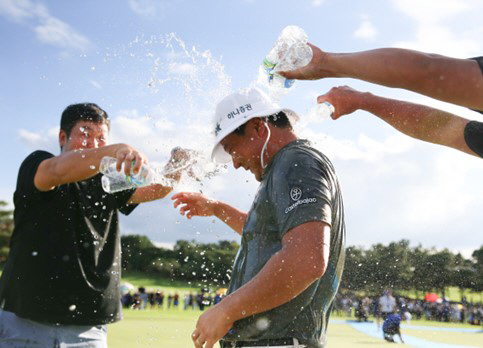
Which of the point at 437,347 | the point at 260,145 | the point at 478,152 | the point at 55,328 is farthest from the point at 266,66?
the point at 437,347

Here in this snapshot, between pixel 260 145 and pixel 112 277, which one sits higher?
pixel 260 145

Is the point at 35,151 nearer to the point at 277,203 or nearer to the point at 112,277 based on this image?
the point at 112,277

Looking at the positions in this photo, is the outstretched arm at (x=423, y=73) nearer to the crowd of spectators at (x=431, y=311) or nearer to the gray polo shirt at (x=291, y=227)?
the gray polo shirt at (x=291, y=227)

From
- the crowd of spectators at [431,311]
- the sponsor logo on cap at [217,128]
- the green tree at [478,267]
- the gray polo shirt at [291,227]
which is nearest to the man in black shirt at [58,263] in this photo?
Result: the sponsor logo on cap at [217,128]

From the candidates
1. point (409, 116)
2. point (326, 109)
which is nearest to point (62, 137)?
point (326, 109)

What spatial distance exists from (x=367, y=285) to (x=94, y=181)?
8553 centimetres

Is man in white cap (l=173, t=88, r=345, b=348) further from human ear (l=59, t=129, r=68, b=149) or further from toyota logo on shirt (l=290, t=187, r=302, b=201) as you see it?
human ear (l=59, t=129, r=68, b=149)

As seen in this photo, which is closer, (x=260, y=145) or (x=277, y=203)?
(x=277, y=203)

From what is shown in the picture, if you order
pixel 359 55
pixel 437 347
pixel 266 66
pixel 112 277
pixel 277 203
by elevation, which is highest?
pixel 266 66

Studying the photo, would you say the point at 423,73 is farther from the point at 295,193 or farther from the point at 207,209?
the point at 207,209

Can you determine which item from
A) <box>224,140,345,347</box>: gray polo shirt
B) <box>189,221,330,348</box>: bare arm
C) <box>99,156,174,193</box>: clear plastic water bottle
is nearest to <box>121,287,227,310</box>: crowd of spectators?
<box>99,156,174,193</box>: clear plastic water bottle

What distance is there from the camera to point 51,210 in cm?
445

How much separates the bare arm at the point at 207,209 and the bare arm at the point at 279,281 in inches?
69.7

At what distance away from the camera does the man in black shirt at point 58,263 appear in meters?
4.17
